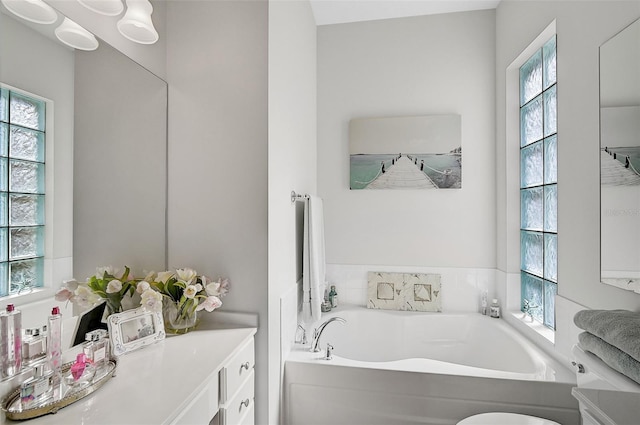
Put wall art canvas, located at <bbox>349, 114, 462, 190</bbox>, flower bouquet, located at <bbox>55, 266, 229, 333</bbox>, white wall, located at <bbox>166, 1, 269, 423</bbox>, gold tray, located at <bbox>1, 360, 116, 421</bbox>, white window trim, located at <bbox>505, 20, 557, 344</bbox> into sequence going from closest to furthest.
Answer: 1. gold tray, located at <bbox>1, 360, 116, 421</bbox>
2. flower bouquet, located at <bbox>55, 266, 229, 333</bbox>
3. white wall, located at <bbox>166, 1, 269, 423</bbox>
4. white window trim, located at <bbox>505, 20, 557, 344</bbox>
5. wall art canvas, located at <bbox>349, 114, 462, 190</bbox>

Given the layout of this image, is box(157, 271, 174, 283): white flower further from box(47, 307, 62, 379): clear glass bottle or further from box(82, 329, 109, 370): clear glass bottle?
box(47, 307, 62, 379): clear glass bottle

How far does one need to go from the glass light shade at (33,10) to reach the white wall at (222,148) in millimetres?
587

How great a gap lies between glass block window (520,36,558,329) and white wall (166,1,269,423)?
162cm

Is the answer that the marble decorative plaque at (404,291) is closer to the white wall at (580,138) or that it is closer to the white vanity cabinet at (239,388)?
the white wall at (580,138)

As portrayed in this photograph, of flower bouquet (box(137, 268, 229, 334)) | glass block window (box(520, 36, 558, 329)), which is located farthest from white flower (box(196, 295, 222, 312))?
glass block window (box(520, 36, 558, 329))

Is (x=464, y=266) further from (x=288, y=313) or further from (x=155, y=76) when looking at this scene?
(x=155, y=76)

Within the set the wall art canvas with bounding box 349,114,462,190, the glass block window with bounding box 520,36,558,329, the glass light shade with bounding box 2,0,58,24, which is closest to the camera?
the glass light shade with bounding box 2,0,58,24

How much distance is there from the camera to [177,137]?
1609 millimetres

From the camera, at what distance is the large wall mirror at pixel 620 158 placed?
118 centimetres

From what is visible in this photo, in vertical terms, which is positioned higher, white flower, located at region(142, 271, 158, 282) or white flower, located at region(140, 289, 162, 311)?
white flower, located at region(142, 271, 158, 282)

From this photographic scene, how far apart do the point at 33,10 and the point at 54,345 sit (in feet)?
3.23

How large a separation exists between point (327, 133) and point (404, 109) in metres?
0.63

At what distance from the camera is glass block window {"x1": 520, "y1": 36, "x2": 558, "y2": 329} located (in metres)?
1.92

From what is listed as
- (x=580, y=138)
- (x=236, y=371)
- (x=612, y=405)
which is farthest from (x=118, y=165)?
(x=580, y=138)
